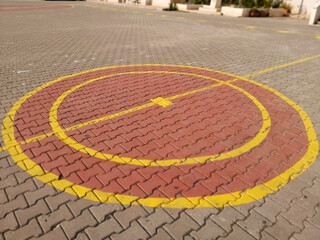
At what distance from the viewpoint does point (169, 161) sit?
3967 mm

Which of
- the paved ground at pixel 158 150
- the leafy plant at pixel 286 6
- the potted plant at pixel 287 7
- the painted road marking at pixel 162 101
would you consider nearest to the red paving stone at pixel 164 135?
the paved ground at pixel 158 150

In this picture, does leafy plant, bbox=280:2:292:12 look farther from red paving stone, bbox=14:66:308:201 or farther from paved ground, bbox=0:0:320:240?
red paving stone, bbox=14:66:308:201

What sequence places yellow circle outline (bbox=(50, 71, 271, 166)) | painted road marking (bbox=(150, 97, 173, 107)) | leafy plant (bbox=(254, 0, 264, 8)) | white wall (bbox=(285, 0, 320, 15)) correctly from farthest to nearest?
leafy plant (bbox=(254, 0, 264, 8)) → white wall (bbox=(285, 0, 320, 15)) → painted road marking (bbox=(150, 97, 173, 107)) → yellow circle outline (bbox=(50, 71, 271, 166))

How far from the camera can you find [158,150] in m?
4.23

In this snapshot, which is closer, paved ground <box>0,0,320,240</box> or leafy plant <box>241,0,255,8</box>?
paved ground <box>0,0,320,240</box>

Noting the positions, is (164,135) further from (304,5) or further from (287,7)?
(287,7)

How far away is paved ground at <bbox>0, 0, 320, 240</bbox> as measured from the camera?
2986 mm

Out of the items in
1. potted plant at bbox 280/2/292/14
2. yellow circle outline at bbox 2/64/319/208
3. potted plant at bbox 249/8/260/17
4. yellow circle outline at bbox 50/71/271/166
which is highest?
potted plant at bbox 280/2/292/14

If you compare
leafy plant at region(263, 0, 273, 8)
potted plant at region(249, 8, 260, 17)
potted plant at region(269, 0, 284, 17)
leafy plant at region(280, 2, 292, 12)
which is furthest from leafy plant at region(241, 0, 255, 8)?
leafy plant at region(280, 2, 292, 12)

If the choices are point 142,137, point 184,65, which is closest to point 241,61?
point 184,65

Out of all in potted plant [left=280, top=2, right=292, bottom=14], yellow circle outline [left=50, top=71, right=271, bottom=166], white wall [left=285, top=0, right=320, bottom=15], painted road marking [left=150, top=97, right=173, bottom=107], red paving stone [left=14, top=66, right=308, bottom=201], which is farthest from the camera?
potted plant [left=280, top=2, right=292, bottom=14]

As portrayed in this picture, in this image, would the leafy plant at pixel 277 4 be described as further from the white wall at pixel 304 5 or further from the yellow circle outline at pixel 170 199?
the yellow circle outline at pixel 170 199

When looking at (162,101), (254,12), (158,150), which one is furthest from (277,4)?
(158,150)

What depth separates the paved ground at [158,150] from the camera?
9.80 ft
